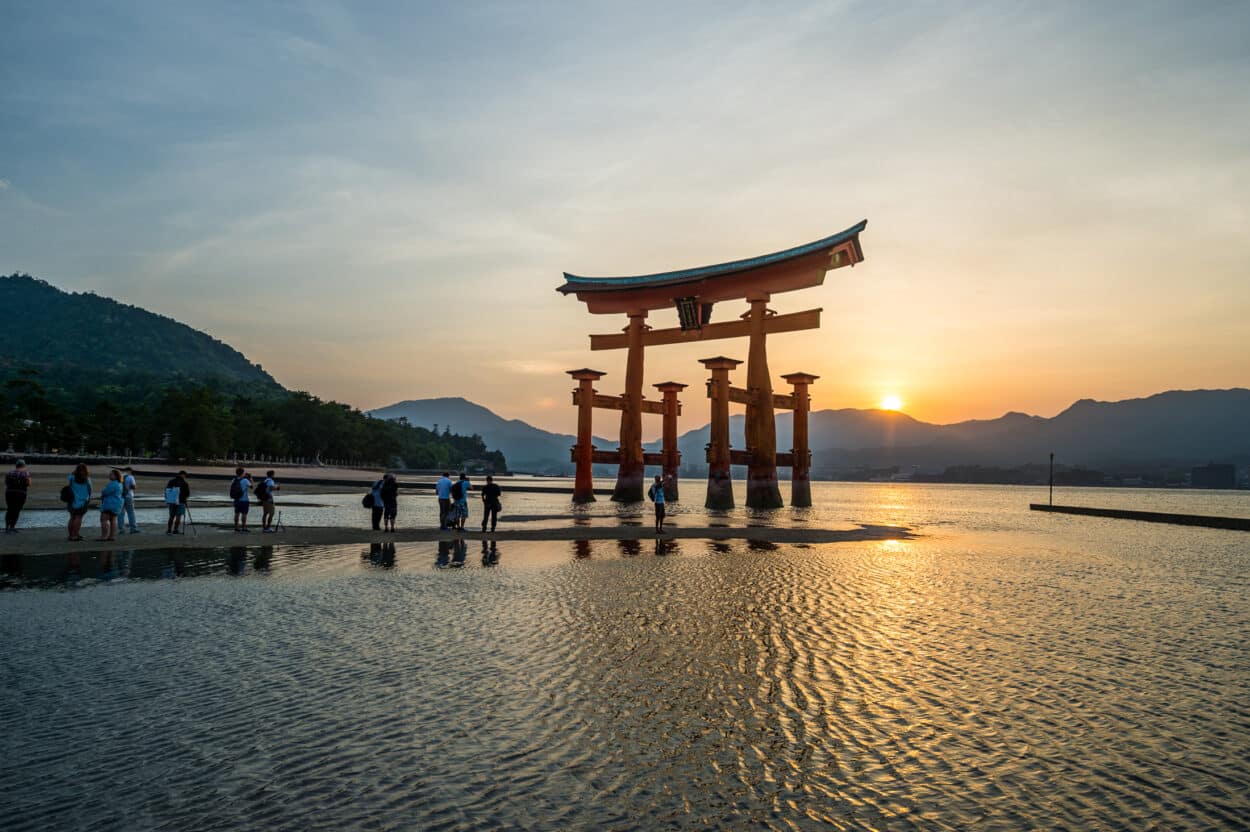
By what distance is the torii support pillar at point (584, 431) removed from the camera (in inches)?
2226

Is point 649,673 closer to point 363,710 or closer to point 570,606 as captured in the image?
point 363,710

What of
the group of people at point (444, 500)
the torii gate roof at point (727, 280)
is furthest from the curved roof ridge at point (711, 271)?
the group of people at point (444, 500)

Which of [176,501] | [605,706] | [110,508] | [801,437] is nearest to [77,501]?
[110,508]

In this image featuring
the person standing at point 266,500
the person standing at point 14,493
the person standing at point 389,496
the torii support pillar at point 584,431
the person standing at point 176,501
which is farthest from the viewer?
the torii support pillar at point 584,431

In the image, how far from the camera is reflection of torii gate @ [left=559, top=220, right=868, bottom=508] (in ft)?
155

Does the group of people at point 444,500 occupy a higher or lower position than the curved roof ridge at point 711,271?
lower

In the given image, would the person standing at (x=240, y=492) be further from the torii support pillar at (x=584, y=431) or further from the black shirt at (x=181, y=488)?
the torii support pillar at (x=584, y=431)

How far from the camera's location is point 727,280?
5062cm

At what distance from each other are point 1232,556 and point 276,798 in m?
28.8

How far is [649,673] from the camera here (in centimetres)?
777

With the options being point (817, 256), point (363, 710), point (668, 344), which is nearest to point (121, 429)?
point (668, 344)

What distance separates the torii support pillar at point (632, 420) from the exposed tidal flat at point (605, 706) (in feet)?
142

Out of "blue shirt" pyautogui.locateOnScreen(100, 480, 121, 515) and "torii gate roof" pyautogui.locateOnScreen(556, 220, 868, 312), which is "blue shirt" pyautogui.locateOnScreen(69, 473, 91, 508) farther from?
"torii gate roof" pyautogui.locateOnScreen(556, 220, 868, 312)

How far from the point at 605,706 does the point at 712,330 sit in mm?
48834
